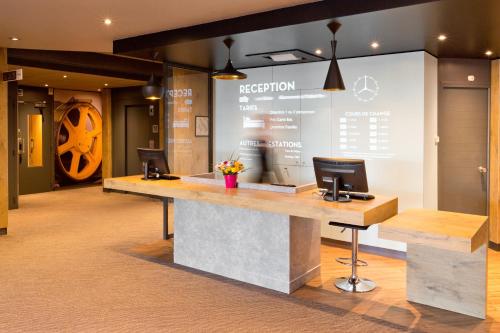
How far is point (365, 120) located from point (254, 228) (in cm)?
233

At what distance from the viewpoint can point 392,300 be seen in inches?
160

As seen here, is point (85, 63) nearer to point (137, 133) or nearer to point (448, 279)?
point (137, 133)

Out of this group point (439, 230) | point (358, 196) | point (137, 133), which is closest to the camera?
point (439, 230)

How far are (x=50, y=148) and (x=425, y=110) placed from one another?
8913 mm

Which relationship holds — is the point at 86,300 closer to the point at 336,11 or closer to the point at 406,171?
the point at 336,11

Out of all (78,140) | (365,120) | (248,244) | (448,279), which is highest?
(365,120)

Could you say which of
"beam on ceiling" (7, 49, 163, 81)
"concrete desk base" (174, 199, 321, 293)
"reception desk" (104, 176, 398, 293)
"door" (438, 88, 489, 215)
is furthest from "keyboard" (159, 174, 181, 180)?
"door" (438, 88, 489, 215)

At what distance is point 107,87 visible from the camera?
1095 centimetres

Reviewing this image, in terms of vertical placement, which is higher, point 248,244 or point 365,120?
point 365,120

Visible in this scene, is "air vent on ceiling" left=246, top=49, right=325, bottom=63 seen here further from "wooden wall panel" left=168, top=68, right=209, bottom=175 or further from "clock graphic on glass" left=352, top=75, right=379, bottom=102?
"wooden wall panel" left=168, top=68, right=209, bottom=175

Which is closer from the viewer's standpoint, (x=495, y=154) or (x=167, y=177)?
(x=167, y=177)

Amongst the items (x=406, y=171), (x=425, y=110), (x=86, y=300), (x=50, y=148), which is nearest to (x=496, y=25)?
(x=425, y=110)

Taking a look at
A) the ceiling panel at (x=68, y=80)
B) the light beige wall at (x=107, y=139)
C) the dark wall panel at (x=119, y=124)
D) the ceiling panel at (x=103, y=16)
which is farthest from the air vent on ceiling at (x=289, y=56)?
the light beige wall at (x=107, y=139)

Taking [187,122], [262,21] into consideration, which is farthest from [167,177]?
[262,21]
